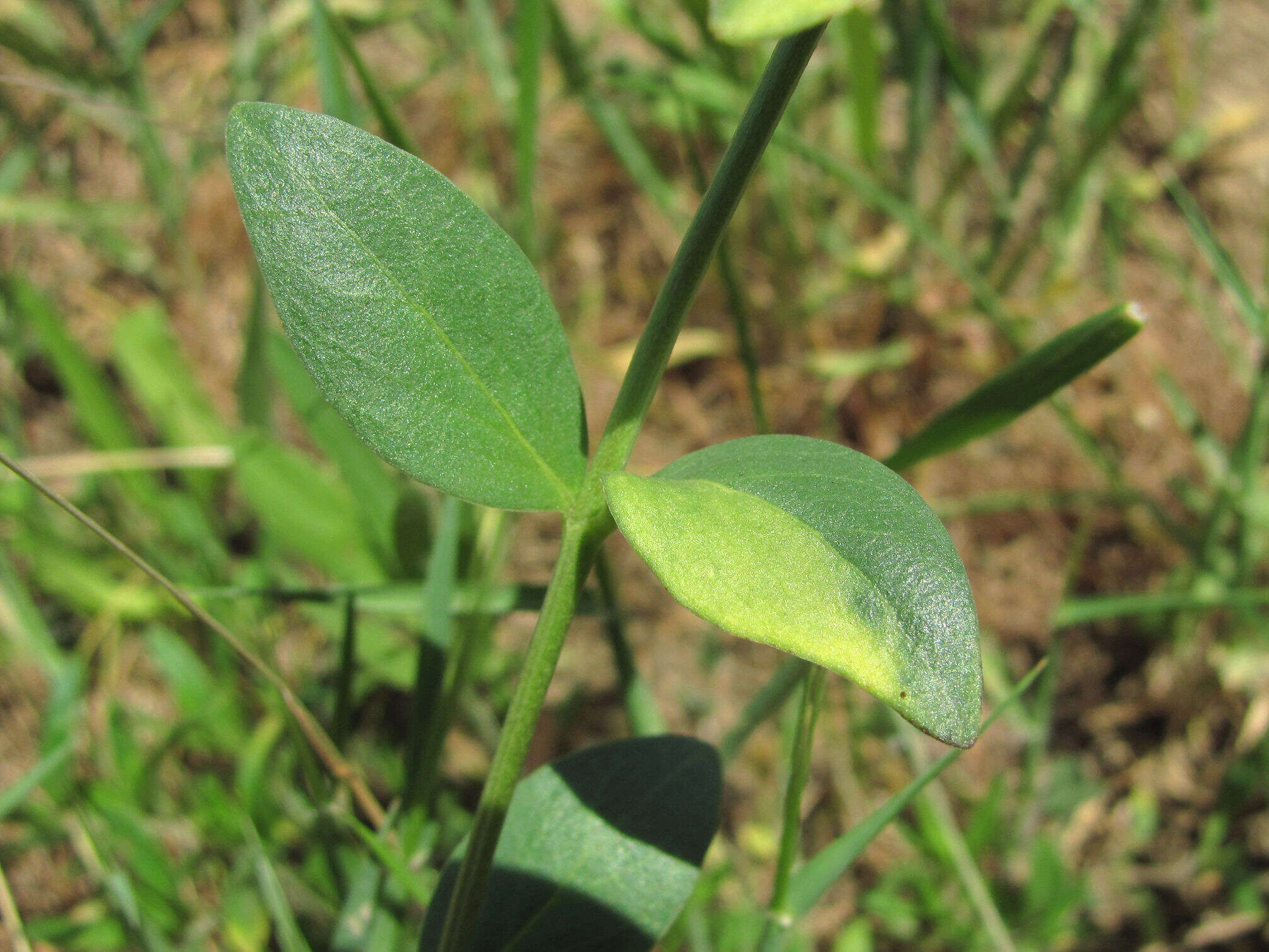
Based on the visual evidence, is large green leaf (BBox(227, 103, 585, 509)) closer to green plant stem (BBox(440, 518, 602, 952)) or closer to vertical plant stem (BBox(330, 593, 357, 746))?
green plant stem (BBox(440, 518, 602, 952))

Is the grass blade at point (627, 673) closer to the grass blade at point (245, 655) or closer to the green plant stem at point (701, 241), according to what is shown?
the grass blade at point (245, 655)

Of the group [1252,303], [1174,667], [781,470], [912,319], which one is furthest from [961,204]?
[781,470]

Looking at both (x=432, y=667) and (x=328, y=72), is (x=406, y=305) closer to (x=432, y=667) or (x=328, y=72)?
(x=432, y=667)

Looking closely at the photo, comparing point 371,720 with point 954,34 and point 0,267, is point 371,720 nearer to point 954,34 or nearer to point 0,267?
point 0,267

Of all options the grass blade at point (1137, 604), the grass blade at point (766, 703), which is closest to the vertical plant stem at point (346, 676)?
the grass blade at point (766, 703)

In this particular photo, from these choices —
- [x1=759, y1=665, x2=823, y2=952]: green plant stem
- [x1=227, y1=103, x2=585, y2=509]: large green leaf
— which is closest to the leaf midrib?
[x1=227, y1=103, x2=585, y2=509]: large green leaf
